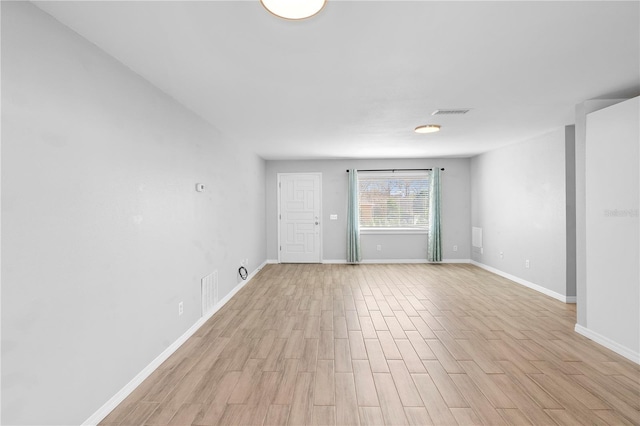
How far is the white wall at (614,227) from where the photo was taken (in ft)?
8.27

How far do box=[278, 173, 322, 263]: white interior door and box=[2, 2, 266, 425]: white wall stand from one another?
394 cm

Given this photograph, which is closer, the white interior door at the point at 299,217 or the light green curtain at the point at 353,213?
the light green curtain at the point at 353,213

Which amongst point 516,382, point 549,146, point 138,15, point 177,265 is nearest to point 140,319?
point 177,265

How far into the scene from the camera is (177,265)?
2811 millimetres

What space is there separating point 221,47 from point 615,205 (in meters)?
3.64

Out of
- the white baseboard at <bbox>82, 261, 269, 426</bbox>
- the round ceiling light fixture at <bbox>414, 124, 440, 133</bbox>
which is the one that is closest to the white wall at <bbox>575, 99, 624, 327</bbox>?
the round ceiling light fixture at <bbox>414, 124, 440, 133</bbox>

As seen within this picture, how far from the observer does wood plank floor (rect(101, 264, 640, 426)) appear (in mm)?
1898

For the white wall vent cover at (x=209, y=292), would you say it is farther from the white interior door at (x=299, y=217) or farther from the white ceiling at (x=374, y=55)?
the white interior door at (x=299, y=217)

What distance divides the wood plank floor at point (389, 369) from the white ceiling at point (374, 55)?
242 cm

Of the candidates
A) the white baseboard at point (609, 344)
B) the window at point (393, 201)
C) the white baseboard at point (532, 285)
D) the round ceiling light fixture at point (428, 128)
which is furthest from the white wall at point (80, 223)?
the white baseboard at point (532, 285)

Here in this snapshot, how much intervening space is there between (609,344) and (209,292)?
4178mm

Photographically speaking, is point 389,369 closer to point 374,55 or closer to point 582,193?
point 374,55

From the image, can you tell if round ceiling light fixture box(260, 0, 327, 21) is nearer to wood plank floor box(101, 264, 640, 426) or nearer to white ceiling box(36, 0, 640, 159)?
white ceiling box(36, 0, 640, 159)

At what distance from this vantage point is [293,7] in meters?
1.39
